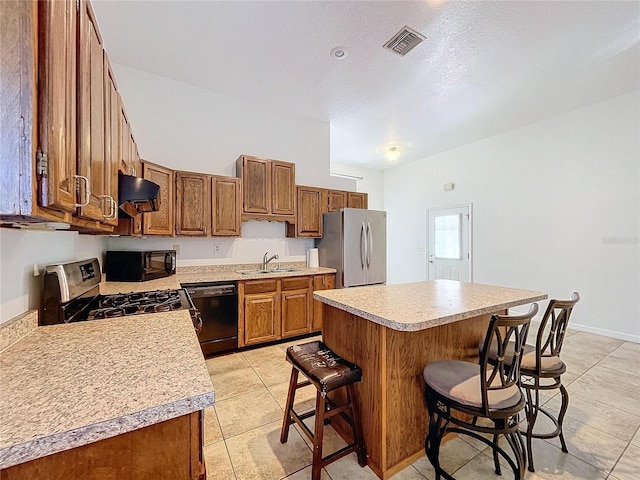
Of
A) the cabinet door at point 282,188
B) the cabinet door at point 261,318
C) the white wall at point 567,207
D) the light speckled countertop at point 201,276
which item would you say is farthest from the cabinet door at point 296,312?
the white wall at point 567,207

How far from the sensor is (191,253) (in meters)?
3.47

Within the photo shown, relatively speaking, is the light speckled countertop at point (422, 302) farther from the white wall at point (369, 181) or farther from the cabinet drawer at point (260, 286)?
the white wall at point (369, 181)

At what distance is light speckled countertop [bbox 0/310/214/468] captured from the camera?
62 cm

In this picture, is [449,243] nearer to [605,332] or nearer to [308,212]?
[605,332]

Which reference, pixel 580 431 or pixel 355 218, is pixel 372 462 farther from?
pixel 355 218

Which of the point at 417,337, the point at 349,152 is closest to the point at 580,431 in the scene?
the point at 417,337

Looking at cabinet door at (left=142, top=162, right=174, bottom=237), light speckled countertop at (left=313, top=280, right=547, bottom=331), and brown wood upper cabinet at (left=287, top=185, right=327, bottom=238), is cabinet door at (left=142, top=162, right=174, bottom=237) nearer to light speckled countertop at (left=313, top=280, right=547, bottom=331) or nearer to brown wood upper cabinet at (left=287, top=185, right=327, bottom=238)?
brown wood upper cabinet at (left=287, top=185, right=327, bottom=238)

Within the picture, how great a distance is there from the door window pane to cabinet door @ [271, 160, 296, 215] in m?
3.54

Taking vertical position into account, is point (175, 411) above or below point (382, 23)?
below

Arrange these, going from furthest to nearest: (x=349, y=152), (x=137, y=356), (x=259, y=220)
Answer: (x=349, y=152)
(x=259, y=220)
(x=137, y=356)

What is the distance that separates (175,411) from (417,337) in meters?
1.35

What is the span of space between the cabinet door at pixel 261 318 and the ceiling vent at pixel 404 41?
9.52ft

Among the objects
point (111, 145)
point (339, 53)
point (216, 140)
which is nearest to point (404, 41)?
point (339, 53)

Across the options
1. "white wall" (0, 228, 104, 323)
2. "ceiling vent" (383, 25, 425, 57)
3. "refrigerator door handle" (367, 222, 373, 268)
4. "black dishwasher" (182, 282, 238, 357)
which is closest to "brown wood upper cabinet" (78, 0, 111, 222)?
"white wall" (0, 228, 104, 323)
